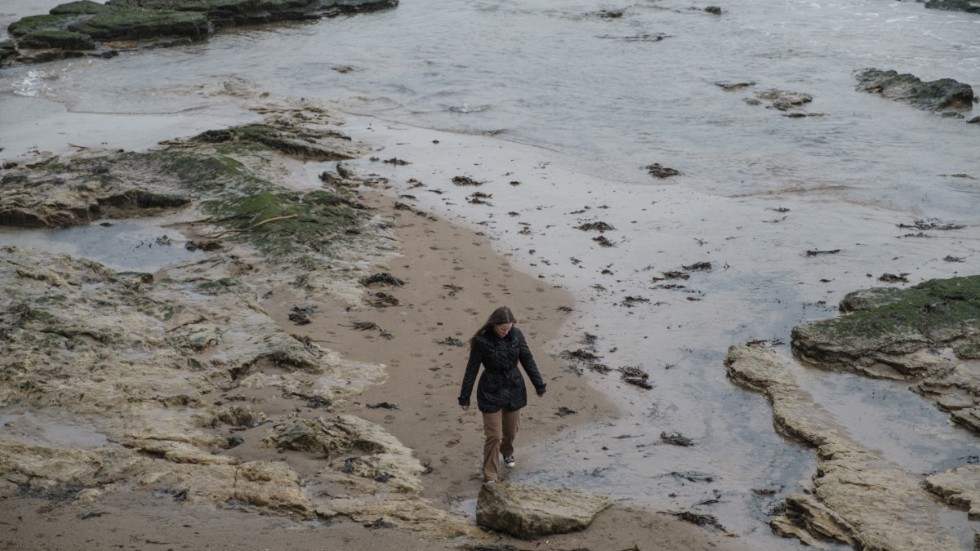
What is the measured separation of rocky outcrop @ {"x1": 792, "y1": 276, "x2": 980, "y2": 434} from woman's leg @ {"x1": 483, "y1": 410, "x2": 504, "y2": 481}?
14.3 ft

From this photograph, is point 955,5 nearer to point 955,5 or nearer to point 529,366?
point 955,5

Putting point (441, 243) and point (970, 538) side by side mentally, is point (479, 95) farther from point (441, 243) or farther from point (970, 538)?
point (970, 538)

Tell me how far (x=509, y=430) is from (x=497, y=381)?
51 centimetres

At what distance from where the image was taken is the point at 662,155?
19078 mm

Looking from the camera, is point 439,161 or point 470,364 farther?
point 439,161

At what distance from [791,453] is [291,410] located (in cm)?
483

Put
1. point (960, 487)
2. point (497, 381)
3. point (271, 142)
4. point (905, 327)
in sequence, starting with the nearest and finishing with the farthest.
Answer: point (960, 487)
point (497, 381)
point (905, 327)
point (271, 142)

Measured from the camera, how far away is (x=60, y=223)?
541 inches

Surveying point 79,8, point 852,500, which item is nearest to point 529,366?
point 852,500

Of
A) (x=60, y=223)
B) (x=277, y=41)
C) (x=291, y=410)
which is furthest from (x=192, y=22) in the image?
(x=291, y=410)

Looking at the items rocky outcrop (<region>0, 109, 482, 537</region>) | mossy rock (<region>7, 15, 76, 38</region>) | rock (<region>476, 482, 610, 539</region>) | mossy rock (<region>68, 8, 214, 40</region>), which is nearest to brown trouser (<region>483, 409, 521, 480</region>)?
rock (<region>476, 482, 610, 539</region>)

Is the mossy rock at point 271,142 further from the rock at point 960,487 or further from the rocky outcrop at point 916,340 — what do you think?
the rock at point 960,487

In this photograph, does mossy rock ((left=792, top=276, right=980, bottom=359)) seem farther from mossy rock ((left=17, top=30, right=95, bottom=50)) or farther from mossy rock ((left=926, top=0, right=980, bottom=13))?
mossy rock ((left=926, top=0, right=980, bottom=13))

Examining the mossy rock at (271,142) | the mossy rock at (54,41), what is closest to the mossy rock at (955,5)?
the mossy rock at (271,142)
